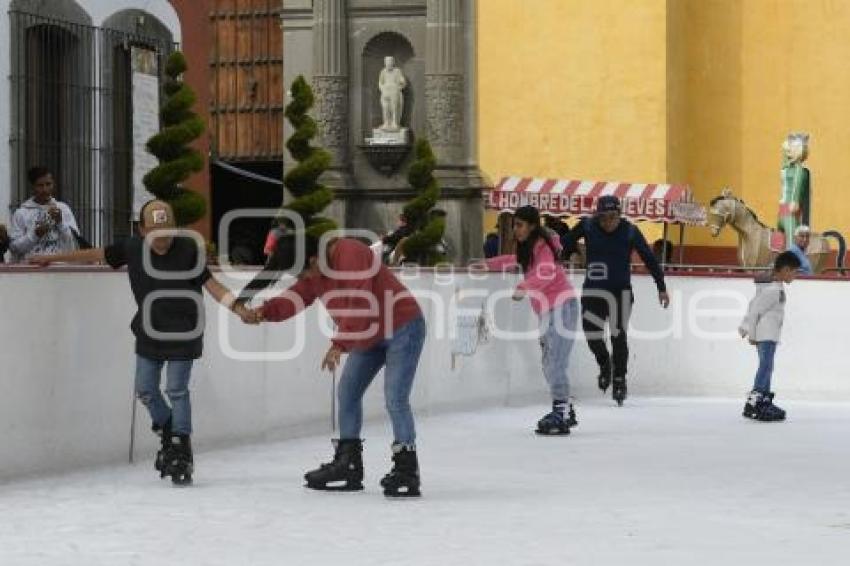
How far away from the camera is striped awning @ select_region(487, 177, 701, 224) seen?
1575 inches

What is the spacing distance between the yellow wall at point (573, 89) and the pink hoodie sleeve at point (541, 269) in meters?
27.2

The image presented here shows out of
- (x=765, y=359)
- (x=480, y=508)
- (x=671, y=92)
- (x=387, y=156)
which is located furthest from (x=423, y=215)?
(x=480, y=508)

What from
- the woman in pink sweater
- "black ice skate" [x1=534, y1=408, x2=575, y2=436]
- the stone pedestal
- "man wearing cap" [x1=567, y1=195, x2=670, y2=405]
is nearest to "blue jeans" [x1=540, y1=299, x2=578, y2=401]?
the woman in pink sweater

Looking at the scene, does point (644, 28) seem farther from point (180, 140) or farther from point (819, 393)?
point (819, 393)

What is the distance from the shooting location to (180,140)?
26.7 meters

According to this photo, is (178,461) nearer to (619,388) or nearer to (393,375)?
(393,375)

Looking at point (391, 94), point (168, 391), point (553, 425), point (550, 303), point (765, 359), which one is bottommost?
point (553, 425)

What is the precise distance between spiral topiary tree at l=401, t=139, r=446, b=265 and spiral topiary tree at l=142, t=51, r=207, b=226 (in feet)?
19.6

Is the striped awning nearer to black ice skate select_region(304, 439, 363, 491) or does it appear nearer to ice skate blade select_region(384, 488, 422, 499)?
black ice skate select_region(304, 439, 363, 491)

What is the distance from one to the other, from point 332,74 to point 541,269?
76.1 feet

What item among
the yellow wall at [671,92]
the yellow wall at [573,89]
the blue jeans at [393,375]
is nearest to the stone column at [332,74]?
the yellow wall at [573,89]

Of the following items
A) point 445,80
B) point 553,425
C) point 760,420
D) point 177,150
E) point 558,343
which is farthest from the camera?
point 445,80

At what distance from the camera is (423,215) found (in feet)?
114

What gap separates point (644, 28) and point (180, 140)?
19.5 metres
